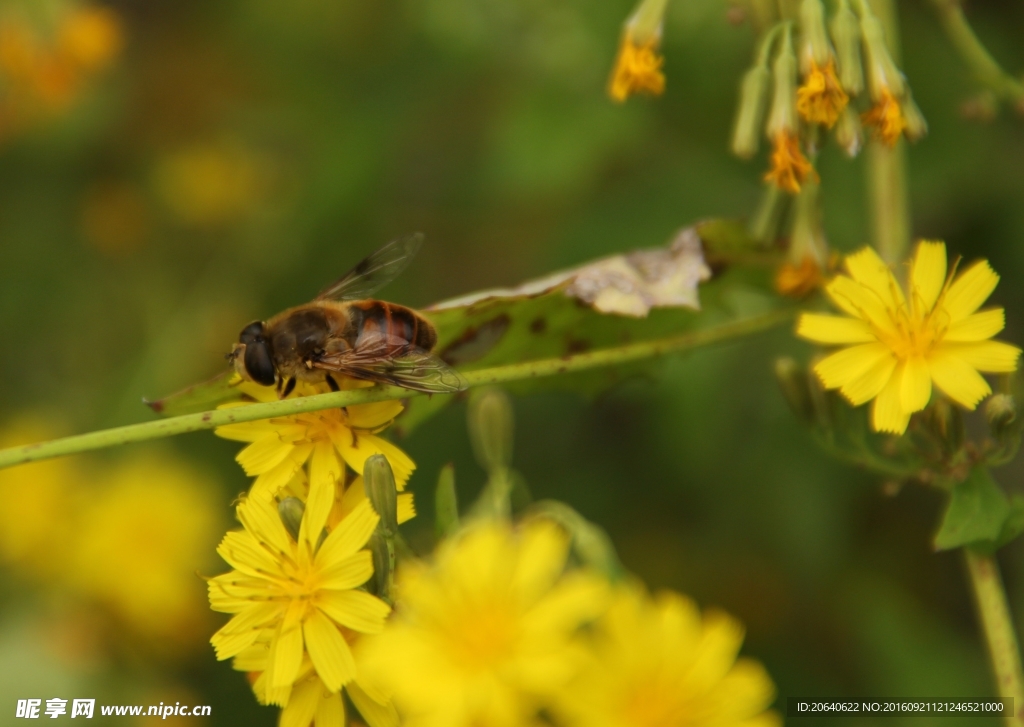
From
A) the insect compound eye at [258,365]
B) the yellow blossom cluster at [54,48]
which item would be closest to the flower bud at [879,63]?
the insect compound eye at [258,365]

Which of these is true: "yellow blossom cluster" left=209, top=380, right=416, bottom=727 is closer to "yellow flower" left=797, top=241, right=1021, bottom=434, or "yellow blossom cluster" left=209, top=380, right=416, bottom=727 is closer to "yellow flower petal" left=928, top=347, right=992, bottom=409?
"yellow flower" left=797, top=241, right=1021, bottom=434

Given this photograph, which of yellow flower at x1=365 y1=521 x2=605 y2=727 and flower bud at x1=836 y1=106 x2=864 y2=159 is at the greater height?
flower bud at x1=836 y1=106 x2=864 y2=159

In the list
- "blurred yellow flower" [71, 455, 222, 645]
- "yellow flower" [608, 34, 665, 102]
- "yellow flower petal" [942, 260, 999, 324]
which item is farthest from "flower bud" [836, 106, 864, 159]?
"blurred yellow flower" [71, 455, 222, 645]

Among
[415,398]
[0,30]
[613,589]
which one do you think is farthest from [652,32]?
[0,30]

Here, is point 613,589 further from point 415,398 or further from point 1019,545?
point 1019,545

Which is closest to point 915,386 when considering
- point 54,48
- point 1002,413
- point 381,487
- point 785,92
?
point 1002,413

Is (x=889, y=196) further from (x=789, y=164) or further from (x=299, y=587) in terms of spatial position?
(x=299, y=587)
